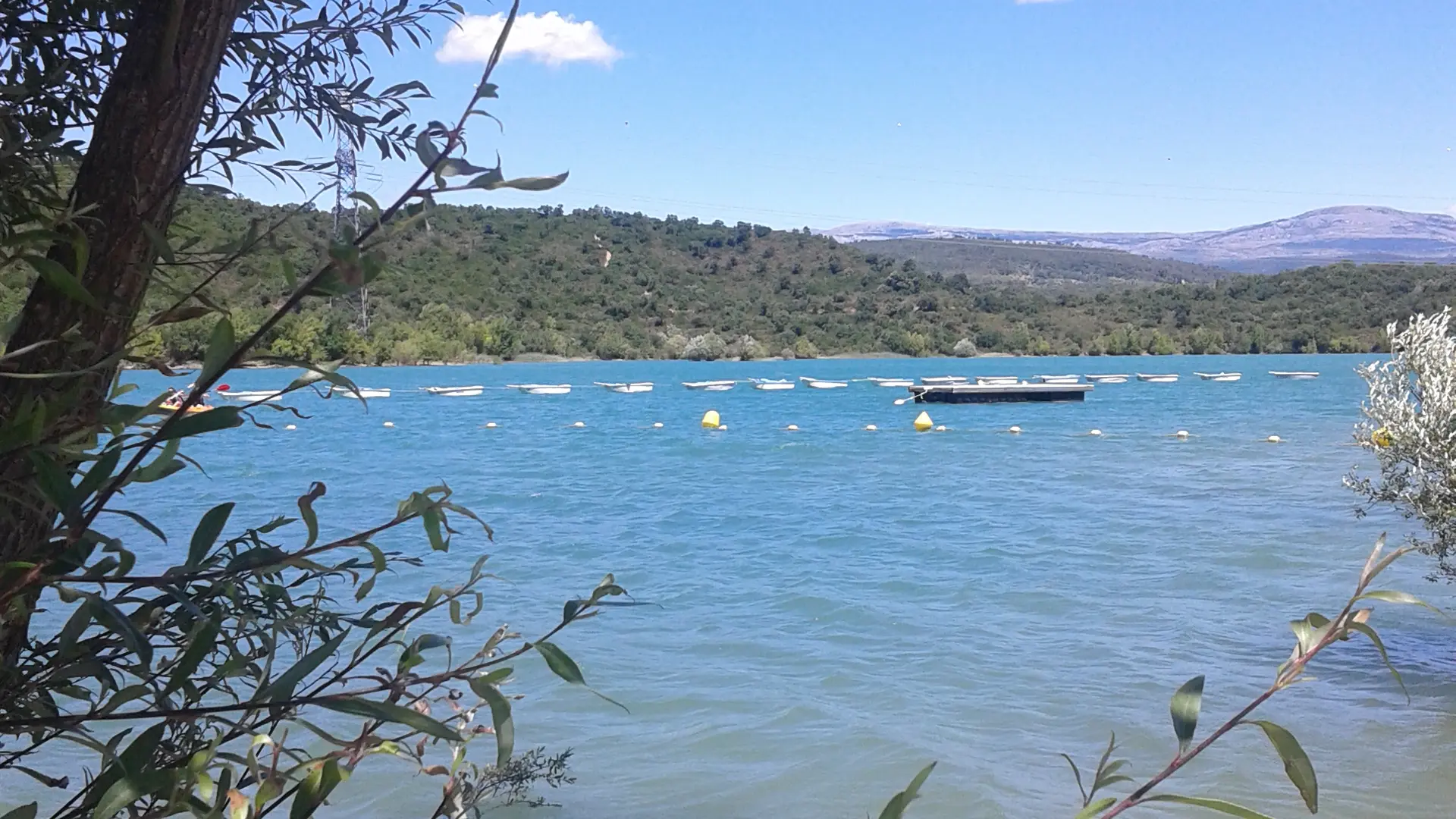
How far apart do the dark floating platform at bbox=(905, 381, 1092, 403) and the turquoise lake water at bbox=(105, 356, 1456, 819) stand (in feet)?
38.2

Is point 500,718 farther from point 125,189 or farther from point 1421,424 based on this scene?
point 1421,424

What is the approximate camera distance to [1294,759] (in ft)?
2.59

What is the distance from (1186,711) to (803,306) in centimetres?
9687

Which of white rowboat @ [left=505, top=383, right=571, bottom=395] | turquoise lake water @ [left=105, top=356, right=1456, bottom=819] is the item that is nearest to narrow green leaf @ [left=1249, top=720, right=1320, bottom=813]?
turquoise lake water @ [left=105, top=356, right=1456, bottom=819]

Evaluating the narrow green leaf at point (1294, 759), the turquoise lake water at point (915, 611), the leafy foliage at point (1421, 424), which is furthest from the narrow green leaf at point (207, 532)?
the leafy foliage at point (1421, 424)

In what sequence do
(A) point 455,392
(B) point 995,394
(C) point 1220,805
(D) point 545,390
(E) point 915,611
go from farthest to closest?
(D) point 545,390 → (A) point 455,392 → (B) point 995,394 → (E) point 915,611 → (C) point 1220,805

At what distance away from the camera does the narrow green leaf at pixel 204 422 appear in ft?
2.71

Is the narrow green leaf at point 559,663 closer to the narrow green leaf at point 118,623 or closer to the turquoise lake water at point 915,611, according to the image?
the narrow green leaf at point 118,623

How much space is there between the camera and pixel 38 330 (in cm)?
108

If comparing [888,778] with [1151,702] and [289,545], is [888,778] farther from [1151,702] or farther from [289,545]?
[289,545]

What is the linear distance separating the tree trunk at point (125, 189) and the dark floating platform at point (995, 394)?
3884 cm

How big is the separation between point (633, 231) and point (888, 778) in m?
97.8

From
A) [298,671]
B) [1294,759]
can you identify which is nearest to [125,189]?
[298,671]

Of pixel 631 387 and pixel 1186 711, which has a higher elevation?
pixel 1186 711
